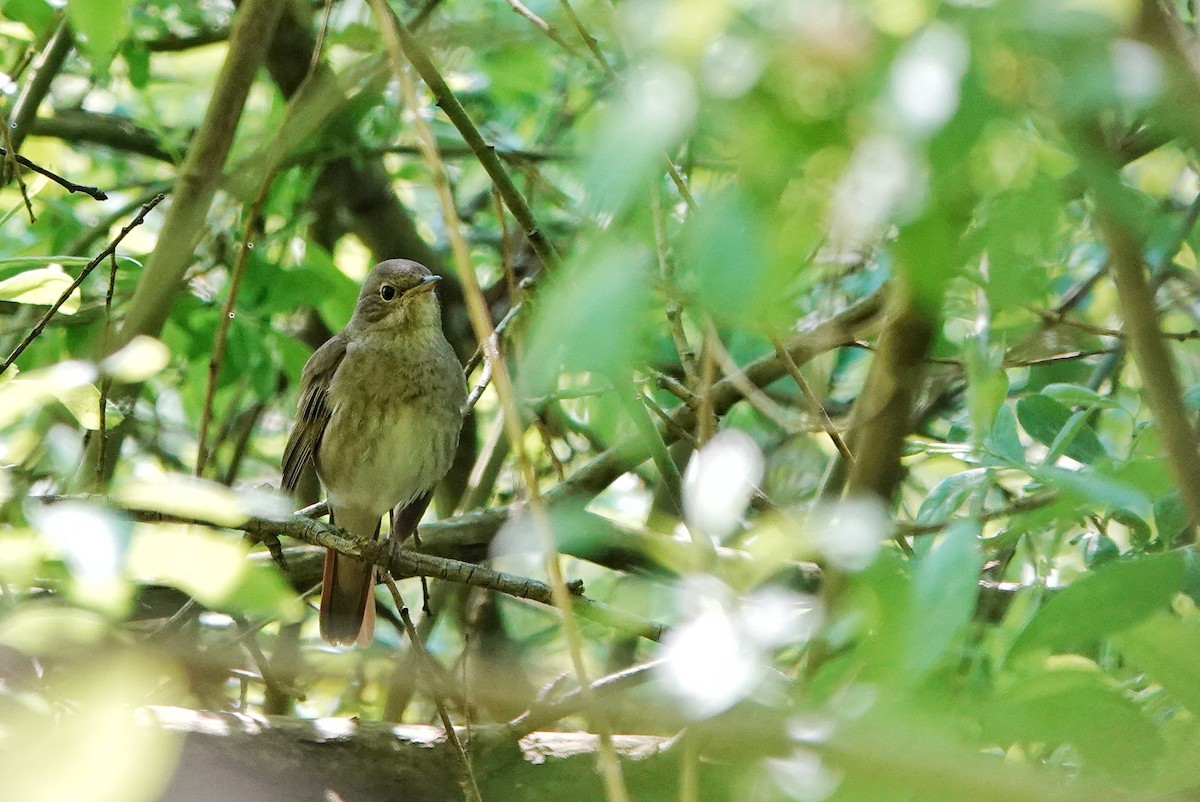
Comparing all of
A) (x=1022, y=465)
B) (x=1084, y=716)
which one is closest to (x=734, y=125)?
(x=1084, y=716)

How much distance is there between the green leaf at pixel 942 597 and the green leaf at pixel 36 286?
70.1 inches

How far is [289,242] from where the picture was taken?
4.19 m

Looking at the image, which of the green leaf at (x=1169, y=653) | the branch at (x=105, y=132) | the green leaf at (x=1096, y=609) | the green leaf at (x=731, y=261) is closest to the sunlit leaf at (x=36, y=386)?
the green leaf at (x=731, y=261)

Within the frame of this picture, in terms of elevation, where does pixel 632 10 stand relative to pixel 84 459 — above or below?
above

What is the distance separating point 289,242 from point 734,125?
3.50 m

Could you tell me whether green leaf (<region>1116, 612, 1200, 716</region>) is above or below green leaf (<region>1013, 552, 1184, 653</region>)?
below

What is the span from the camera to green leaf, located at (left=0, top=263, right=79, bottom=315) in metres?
2.19

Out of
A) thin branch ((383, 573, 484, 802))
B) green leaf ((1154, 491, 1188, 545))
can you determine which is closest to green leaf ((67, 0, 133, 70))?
thin branch ((383, 573, 484, 802))

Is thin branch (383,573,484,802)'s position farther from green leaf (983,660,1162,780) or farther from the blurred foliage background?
green leaf (983,660,1162,780)

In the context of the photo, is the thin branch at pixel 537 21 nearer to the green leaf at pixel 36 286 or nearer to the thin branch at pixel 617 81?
the thin branch at pixel 617 81

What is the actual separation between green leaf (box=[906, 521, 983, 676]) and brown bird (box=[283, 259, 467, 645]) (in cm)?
323

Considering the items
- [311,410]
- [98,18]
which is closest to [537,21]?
[98,18]

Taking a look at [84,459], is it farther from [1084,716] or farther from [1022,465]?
[1084,716]

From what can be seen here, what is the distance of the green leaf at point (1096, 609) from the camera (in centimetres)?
114
